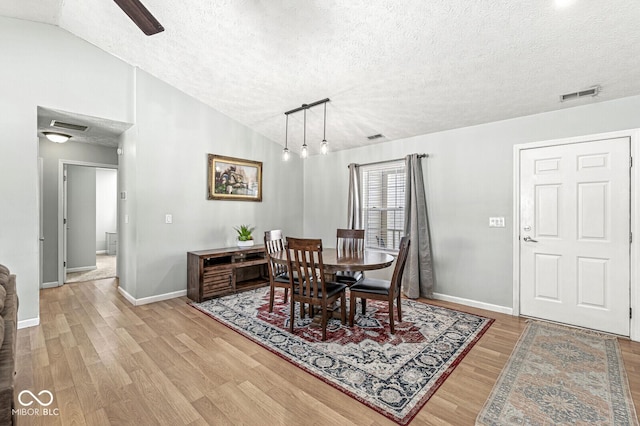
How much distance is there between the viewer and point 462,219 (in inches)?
154

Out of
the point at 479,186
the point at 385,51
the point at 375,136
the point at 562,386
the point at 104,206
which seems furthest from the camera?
the point at 104,206

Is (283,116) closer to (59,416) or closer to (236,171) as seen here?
(236,171)

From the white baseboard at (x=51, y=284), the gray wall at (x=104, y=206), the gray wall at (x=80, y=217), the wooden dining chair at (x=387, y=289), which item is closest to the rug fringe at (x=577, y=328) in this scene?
the wooden dining chair at (x=387, y=289)

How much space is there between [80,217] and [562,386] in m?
7.48

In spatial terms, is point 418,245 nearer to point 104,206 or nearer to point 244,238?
point 244,238

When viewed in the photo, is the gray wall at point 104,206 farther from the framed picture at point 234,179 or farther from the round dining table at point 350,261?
the round dining table at point 350,261

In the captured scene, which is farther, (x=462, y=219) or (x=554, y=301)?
(x=462, y=219)

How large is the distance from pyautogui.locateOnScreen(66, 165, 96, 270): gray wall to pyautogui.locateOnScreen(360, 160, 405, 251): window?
17.7ft

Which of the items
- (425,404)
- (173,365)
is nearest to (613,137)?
(425,404)

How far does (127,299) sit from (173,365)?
225cm

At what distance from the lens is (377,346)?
8.74 feet

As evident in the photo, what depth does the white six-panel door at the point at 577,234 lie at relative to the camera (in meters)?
2.96

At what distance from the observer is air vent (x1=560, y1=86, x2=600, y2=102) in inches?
113

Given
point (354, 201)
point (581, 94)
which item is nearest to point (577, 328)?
point (581, 94)
